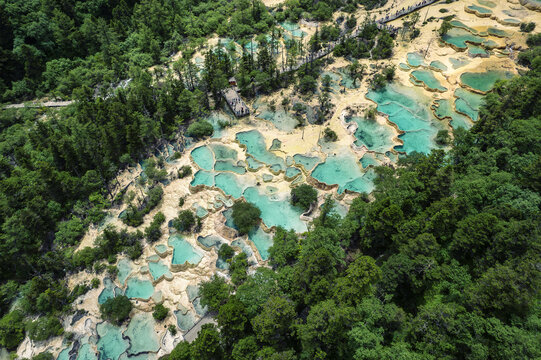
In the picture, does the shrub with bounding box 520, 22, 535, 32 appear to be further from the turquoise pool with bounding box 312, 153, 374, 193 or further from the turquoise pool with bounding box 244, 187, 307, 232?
the turquoise pool with bounding box 244, 187, 307, 232

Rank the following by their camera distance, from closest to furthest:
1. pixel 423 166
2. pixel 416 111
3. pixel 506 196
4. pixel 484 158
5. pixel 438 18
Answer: pixel 506 196 → pixel 423 166 → pixel 484 158 → pixel 416 111 → pixel 438 18

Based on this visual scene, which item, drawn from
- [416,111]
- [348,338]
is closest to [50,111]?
[348,338]

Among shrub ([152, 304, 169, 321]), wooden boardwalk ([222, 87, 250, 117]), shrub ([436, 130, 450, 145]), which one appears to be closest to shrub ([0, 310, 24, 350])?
shrub ([152, 304, 169, 321])

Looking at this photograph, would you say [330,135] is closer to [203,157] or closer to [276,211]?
[276,211]

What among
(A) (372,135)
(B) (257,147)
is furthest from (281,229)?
(A) (372,135)

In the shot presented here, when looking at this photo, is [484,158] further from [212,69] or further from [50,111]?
[50,111]
